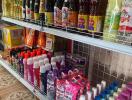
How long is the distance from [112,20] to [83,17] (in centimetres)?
17

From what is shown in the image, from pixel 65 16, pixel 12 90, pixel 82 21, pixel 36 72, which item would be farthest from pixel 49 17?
pixel 12 90

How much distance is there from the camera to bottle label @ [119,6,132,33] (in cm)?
63

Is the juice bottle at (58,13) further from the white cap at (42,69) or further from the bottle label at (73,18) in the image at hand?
the white cap at (42,69)

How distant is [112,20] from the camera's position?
2.31ft

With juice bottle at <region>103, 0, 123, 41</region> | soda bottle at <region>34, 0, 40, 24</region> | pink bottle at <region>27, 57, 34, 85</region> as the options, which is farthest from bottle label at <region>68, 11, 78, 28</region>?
pink bottle at <region>27, 57, 34, 85</region>

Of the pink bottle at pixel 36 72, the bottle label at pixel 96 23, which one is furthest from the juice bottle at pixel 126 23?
the pink bottle at pixel 36 72

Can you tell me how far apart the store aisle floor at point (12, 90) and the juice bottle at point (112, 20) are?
36.1 inches

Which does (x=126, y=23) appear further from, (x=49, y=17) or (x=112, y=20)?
(x=49, y=17)

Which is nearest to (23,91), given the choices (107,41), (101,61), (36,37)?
(36,37)

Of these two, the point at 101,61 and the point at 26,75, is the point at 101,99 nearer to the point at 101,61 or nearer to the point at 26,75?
the point at 101,61

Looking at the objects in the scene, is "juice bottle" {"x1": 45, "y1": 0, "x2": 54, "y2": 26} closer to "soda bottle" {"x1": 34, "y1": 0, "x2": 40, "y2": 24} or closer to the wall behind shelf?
"soda bottle" {"x1": 34, "y1": 0, "x2": 40, "y2": 24}

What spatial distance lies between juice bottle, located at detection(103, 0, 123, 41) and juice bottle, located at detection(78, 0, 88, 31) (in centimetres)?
13

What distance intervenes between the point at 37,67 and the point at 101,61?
484 mm

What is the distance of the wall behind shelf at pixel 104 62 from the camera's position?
1.10 m
